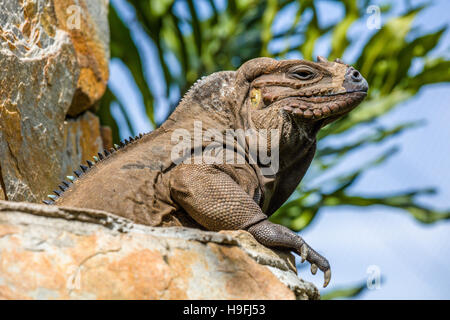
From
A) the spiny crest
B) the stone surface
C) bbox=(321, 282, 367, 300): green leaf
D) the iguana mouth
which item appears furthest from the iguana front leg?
bbox=(321, 282, 367, 300): green leaf

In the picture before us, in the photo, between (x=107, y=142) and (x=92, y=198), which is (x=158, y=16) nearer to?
(x=107, y=142)

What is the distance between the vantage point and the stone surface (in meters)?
4.39

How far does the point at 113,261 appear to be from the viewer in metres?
2.66

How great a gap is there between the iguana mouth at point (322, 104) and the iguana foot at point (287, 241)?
2.95ft

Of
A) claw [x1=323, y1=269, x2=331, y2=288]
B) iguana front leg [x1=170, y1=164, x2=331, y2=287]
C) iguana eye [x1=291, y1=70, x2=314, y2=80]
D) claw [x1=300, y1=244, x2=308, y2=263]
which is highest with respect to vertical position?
iguana eye [x1=291, y1=70, x2=314, y2=80]

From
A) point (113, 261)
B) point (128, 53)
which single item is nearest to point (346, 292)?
point (128, 53)

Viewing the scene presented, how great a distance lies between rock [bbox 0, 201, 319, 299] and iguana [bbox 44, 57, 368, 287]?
1.94 feet

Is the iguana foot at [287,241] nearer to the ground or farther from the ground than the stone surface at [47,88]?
nearer to the ground

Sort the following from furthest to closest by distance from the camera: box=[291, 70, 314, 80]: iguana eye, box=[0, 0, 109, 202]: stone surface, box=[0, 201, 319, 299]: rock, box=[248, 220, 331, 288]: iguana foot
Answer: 1. box=[0, 0, 109, 202]: stone surface
2. box=[291, 70, 314, 80]: iguana eye
3. box=[248, 220, 331, 288]: iguana foot
4. box=[0, 201, 319, 299]: rock

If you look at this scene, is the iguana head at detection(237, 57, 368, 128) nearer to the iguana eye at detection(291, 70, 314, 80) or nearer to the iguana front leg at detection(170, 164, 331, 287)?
Answer: the iguana eye at detection(291, 70, 314, 80)

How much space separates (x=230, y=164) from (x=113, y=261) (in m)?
1.39

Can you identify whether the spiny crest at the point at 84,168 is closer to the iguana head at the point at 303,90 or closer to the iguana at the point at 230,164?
the iguana at the point at 230,164

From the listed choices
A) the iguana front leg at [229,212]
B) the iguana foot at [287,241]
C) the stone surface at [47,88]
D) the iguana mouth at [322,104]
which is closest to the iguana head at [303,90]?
the iguana mouth at [322,104]

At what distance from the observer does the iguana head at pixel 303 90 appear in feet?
13.5
